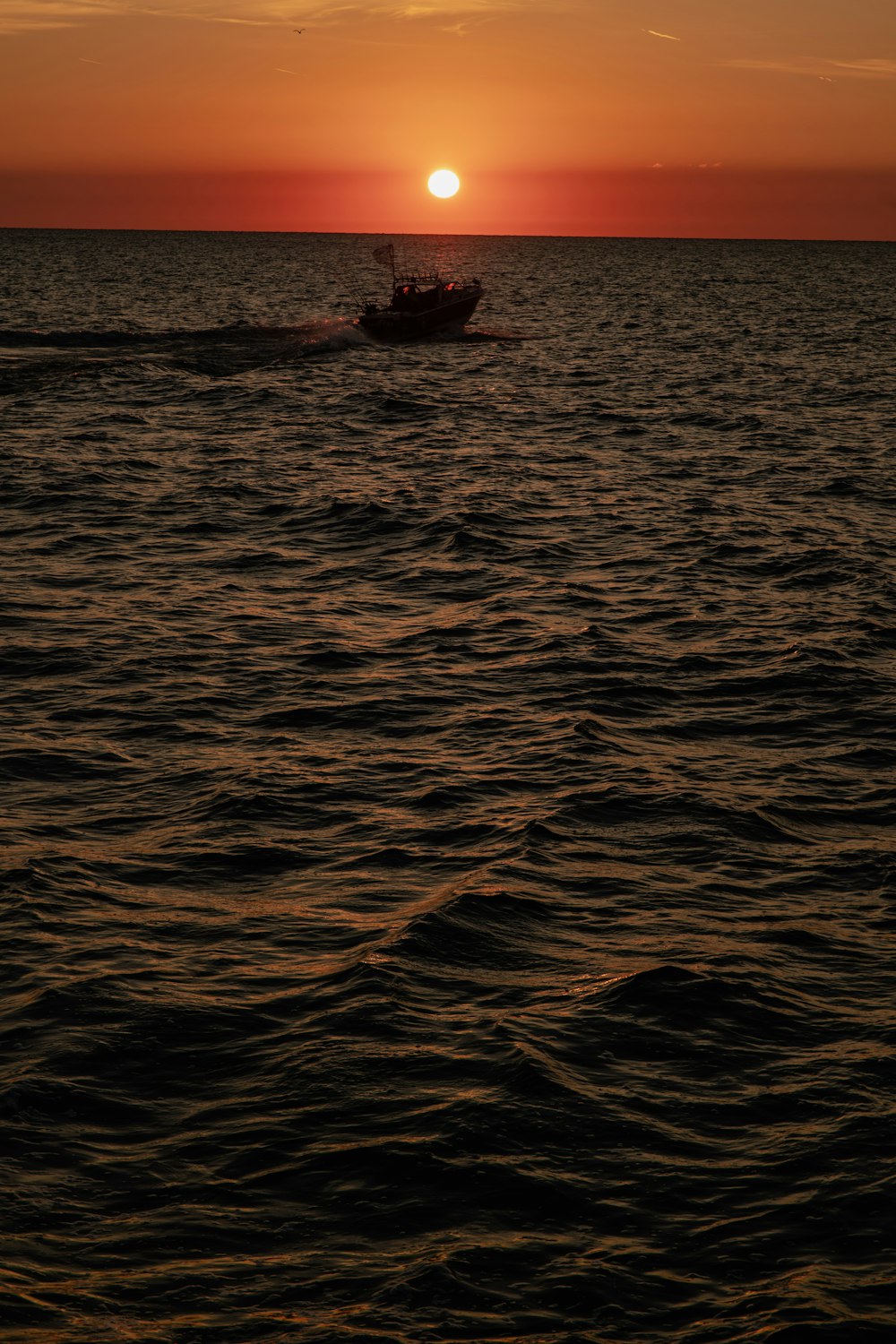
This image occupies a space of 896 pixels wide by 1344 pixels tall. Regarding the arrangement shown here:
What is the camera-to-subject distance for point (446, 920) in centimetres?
1311

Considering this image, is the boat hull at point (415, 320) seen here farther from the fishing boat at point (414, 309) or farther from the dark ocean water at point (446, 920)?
the dark ocean water at point (446, 920)

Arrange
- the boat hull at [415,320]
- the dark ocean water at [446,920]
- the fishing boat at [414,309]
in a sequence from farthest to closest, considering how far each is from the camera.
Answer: the boat hull at [415,320] < the fishing boat at [414,309] < the dark ocean water at [446,920]

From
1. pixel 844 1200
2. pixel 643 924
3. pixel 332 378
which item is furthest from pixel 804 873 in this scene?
pixel 332 378

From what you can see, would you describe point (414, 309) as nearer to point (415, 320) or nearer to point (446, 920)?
point (415, 320)

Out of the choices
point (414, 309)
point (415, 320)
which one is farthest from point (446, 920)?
point (414, 309)

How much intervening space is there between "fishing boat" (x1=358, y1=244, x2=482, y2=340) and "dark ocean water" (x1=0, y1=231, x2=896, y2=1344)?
1671 inches

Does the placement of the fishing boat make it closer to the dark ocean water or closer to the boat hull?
the boat hull

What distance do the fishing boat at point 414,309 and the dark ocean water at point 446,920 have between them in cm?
4244

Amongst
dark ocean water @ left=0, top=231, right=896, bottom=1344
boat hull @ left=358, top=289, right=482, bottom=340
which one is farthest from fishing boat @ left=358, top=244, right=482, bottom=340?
dark ocean water @ left=0, top=231, right=896, bottom=1344

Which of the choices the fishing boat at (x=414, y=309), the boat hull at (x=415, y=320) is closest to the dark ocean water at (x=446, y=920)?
the boat hull at (x=415, y=320)

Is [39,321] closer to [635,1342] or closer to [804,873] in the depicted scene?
[804,873]

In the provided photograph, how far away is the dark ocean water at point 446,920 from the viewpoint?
883 cm

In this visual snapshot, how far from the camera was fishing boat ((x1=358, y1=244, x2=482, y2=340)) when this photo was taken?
241 ft

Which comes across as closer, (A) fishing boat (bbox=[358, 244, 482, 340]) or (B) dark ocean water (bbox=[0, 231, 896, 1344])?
(B) dark ocean water (bbox=[0, 231, 896, 1344])
